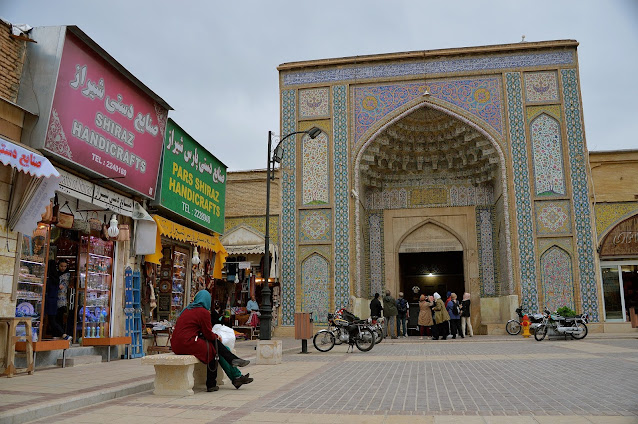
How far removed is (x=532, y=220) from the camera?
54.5 ft

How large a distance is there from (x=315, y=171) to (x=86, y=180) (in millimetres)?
10010

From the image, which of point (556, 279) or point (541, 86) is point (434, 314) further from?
point (541, 86)

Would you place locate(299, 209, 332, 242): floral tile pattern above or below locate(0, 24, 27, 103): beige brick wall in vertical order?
below

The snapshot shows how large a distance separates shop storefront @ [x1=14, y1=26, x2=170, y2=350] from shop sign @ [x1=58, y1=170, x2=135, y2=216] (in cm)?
2

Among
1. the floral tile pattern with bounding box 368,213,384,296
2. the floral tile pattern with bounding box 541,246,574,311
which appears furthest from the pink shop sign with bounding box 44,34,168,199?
the floral tile pattern with bounding box 541,246,574,311

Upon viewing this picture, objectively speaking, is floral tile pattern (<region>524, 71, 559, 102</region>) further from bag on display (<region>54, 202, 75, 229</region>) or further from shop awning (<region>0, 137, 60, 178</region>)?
shop awning (<region>0, 137, 60, 178</region>)

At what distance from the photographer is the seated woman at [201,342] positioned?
6.02 m

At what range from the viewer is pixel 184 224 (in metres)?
12.7

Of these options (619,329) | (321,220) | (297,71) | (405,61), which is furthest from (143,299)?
(619,329)

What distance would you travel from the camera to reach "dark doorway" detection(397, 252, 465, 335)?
23031 millimetres

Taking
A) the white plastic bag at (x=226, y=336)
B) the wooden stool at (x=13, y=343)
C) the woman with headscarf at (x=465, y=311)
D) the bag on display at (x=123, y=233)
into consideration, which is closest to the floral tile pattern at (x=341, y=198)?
the woman with headscarf at (x=465, y=311)

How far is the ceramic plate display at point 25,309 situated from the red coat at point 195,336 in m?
2.78

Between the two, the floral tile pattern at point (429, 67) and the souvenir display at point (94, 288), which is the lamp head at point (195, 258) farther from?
the floral tile pattern at point (429, 67)

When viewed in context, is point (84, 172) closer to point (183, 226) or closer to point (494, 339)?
point (183, 226)
